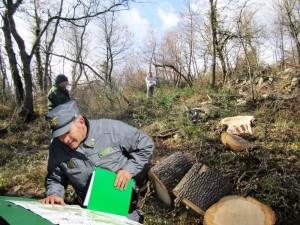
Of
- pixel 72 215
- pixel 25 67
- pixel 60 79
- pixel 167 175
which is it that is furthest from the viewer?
pixel 25 67

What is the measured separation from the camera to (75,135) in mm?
3158

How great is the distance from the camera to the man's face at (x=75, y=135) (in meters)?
3.13

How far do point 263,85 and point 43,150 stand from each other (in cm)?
780

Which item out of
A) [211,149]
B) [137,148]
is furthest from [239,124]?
[137,148]

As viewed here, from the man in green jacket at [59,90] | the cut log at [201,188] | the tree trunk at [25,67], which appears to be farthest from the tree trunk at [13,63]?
the cut log at [201,188]

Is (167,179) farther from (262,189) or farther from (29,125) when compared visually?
(29,125)

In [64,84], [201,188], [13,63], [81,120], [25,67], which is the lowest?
[201,188]

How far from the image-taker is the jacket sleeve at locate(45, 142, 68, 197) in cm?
338

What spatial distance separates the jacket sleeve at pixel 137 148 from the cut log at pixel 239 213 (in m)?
2.50

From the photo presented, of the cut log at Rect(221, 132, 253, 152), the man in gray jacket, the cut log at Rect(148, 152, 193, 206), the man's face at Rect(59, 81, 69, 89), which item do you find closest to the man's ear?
the man in gray jacket

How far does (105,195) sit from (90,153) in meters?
0.34

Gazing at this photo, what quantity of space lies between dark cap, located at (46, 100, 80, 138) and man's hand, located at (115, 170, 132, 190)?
53cm

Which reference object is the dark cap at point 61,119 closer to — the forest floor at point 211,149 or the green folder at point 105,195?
the green folder at point 105,195

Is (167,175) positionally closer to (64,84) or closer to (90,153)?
(90,153)
